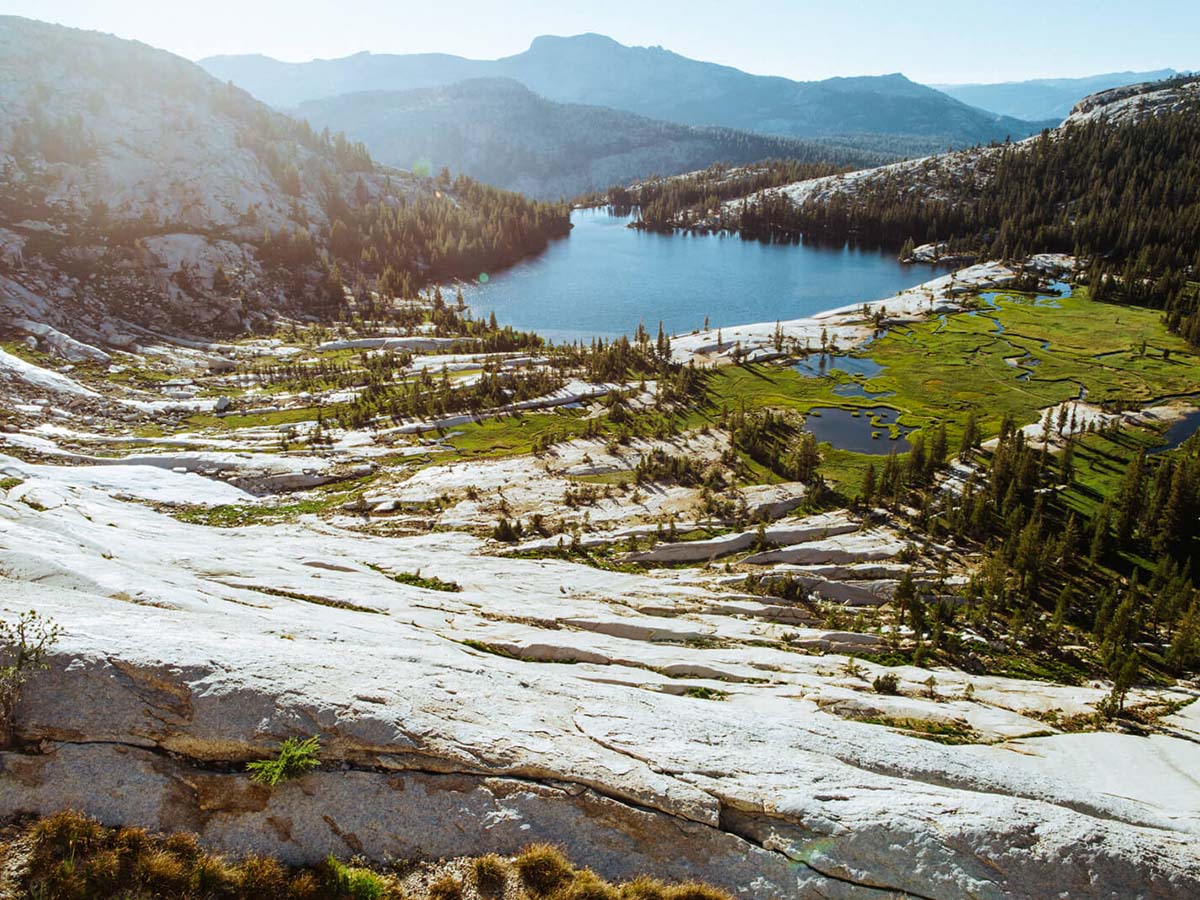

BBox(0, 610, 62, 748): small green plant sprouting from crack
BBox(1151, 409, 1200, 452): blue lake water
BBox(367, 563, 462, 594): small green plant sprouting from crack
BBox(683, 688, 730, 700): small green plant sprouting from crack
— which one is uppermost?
BBox(0, 610, 62, 748): small green plant sprouting from crack

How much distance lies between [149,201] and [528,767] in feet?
430

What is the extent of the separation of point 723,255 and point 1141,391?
11911cm

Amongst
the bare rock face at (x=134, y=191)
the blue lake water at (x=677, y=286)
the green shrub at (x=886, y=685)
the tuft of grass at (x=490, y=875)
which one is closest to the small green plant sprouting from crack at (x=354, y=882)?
the tuft of grass at (x=490, y=875)

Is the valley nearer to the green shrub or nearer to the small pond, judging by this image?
the green shrub

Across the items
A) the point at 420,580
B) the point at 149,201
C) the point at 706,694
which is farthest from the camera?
the point at 149,201

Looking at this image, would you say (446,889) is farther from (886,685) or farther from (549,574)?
(549,574)

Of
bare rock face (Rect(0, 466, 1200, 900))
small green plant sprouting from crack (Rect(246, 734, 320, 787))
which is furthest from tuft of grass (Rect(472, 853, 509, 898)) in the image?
small green plant sprouting from crack (Rect(246, 734, 320, 787))

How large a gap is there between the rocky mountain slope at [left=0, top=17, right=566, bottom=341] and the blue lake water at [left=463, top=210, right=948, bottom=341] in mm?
29223

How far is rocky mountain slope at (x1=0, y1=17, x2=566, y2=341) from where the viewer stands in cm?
8931

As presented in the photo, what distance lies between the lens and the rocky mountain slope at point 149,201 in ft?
293

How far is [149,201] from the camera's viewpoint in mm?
108875

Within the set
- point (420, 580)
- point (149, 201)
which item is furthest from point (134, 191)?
point (420, 580)

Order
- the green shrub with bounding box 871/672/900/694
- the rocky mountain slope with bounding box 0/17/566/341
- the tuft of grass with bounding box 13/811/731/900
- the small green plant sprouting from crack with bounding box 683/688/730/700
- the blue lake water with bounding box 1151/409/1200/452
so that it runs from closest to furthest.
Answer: the tuft of grass with bounding box 13/811/731/900 < the small green plant sprouting from crack with bounding box 683/688/730/700 < the green shrub with bounding box 871/672/900/694 < the blue lake water with bounding box 1151/409/1200/452 < the rocky mountain slope with bounding box 0/17/566/341

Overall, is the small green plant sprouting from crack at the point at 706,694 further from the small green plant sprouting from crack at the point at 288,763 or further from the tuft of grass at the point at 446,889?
the small green plant sprouting from crack at the point at 288,763
